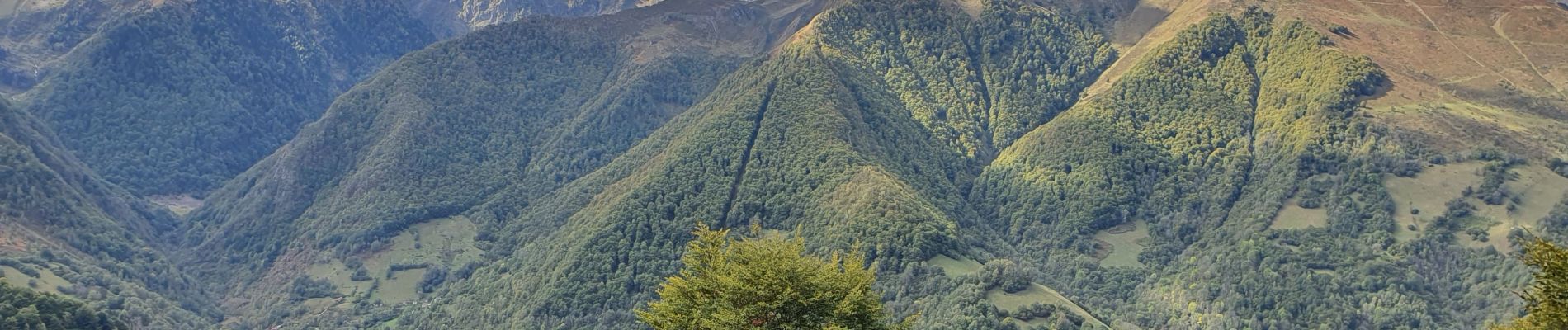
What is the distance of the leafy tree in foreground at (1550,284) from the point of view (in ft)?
188

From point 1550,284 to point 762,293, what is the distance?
38.5m

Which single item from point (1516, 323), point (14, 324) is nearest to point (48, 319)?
point (14, 324)

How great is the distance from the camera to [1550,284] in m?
58.8

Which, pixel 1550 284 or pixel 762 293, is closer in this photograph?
pixel 1550 284

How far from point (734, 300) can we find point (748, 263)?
116 inches

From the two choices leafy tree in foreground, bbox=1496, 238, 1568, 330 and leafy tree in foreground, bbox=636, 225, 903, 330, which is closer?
leafy tree in foreground, bbox=1496, 238, 1568, 330

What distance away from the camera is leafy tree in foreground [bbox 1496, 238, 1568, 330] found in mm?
57188

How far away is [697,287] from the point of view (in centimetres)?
7812

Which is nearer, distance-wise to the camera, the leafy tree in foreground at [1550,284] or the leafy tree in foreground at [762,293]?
the leafy tree in foreground at [1550,284]

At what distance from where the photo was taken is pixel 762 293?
74562 mm

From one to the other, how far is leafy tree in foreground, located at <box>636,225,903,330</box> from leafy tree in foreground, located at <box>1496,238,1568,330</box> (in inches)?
1323

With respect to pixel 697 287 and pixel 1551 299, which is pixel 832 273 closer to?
pixel 697 287

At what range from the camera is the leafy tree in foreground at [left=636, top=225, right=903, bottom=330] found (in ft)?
247

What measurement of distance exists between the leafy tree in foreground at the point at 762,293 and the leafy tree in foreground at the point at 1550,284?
33604 millimetres
